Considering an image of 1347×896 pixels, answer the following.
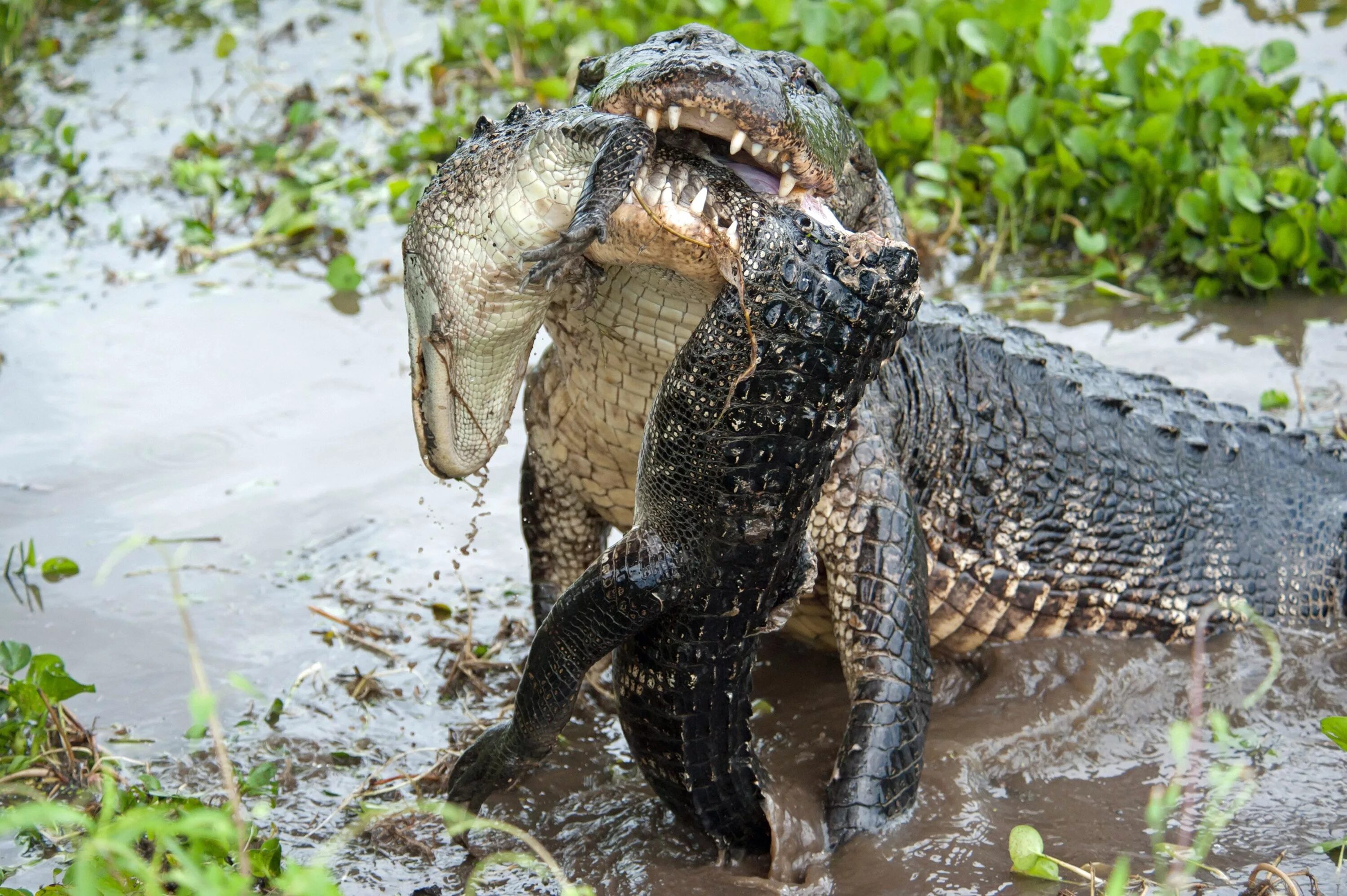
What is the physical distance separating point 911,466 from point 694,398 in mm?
1136

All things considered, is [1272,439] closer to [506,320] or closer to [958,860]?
[958,860]

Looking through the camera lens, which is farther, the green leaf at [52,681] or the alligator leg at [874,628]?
the green leaf at [52,681]

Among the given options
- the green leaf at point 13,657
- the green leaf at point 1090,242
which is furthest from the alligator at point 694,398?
the green leaf at point 1090,242

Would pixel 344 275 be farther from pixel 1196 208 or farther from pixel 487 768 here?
pixel 1196 208

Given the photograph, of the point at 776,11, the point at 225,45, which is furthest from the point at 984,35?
the point at 225,45

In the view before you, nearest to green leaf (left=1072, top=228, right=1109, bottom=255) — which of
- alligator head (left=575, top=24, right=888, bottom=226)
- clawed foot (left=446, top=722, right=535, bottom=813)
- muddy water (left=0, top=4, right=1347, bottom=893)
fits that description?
muddy water (left=0, top=4, right=1347, bottom=893)

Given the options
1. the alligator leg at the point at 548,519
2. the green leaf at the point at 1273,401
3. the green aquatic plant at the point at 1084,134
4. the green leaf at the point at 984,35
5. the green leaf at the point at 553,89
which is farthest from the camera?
the green leaf at the point at 553,89

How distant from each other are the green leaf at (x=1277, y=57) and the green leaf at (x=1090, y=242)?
4.22ft

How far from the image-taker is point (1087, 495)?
11.5 feet

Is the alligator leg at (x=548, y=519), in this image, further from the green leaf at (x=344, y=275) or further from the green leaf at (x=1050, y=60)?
the green leaf at (x=1050, y=60)

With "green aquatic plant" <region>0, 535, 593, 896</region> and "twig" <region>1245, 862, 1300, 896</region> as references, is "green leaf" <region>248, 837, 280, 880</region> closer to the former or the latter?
"green aquatic plant" <region>0, 535, 593, 896</region>

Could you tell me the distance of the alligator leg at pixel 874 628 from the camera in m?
2.85

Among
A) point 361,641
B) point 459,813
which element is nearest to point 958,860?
point 459,813

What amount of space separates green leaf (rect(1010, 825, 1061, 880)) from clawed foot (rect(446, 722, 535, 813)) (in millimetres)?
1005
